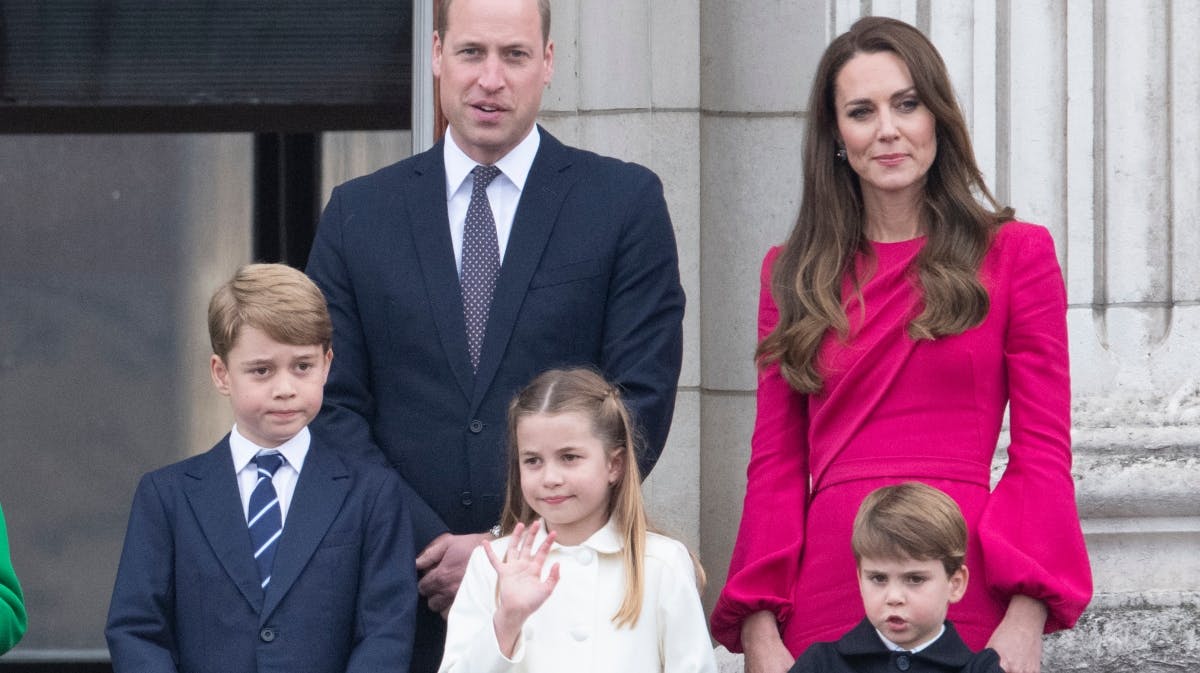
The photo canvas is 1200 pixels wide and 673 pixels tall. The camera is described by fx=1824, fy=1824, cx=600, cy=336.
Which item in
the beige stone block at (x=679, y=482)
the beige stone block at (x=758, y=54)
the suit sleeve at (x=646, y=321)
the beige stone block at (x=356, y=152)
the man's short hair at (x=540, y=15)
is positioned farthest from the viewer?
the beige stone block at (x=356, y=152)

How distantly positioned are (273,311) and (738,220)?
2.44m

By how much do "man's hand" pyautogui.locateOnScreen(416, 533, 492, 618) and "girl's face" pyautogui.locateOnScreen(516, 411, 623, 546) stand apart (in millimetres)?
193

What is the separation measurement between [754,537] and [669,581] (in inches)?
7.5

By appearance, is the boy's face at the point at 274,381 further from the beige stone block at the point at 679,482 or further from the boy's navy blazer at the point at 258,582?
the beige stone block at the point at 679,482

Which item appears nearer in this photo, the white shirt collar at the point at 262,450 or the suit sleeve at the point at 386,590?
the suit sleeve at the point at 386,590

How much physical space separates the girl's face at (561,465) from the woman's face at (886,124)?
757mm

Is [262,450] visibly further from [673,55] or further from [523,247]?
[673,55]

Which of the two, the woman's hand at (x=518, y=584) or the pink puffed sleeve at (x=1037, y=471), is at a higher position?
the pink puffed sleeve at (x=1037, y=471)

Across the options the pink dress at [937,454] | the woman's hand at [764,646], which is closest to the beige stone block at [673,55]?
the pink dress at [937,454]

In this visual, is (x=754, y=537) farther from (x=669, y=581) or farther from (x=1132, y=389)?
(x=1132, y=389)

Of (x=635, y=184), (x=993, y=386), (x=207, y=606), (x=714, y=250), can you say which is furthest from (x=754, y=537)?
(x=714, y=250)

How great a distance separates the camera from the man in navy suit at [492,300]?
3699 millimetres

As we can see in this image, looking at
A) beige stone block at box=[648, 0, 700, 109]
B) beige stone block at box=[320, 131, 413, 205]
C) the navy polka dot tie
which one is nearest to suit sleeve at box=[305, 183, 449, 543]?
the navy polka dot tie

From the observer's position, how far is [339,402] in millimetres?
3777
